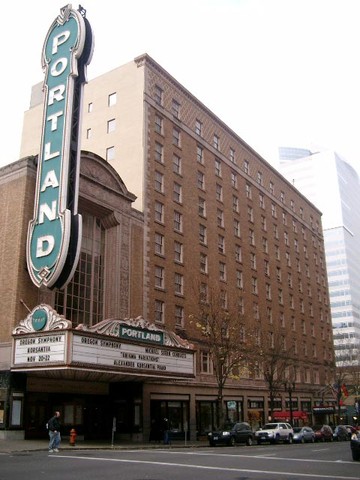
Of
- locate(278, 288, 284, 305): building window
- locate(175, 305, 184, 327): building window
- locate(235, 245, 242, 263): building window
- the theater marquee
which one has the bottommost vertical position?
the theater marquee

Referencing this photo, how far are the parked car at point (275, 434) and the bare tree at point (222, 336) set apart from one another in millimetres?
3199

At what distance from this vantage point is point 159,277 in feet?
139

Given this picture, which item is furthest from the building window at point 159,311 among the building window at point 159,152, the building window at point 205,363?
the building window at point 159,152

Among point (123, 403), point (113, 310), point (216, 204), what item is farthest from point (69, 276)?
point (216, 204)

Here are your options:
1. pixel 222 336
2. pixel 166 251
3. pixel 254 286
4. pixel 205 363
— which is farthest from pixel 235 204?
pixel 205 363

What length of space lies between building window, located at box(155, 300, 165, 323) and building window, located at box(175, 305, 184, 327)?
1.91m

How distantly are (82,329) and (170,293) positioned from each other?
15463 millimetres

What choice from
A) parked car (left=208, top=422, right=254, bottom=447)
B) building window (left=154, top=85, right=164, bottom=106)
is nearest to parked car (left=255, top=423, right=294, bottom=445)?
parked car (left=208, top=422, right=254, bottom=447)

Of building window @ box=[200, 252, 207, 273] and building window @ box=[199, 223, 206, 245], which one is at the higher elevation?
building window @ box=[199, 223, 206, 245]

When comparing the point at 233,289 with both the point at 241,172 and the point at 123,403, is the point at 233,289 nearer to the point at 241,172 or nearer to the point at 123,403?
the point at 241,172

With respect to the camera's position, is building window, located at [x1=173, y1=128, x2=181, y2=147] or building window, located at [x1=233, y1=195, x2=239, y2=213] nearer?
building window, located at [x1=173, y1=128, x2=181, y2=147]

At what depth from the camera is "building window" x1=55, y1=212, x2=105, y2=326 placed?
34562 millimetres

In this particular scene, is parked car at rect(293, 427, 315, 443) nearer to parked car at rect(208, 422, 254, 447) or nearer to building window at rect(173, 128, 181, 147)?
parked car at rect(208, 422, 254, 447)

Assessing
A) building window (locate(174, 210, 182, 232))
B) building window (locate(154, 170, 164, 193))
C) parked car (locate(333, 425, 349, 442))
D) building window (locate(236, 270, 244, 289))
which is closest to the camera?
building window (locate(154, 170, 164, 193))
